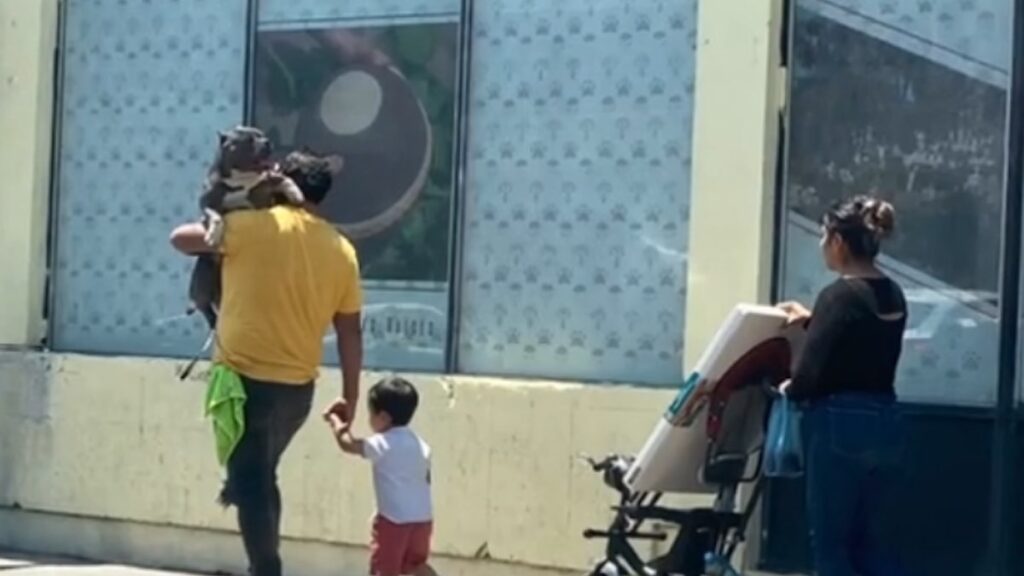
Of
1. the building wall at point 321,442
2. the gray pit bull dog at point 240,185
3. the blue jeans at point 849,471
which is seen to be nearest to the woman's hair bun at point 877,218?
the blue jeans at point 849,471

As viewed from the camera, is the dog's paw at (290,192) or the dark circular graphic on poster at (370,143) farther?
the dark circular graphic on poster at (370,143)

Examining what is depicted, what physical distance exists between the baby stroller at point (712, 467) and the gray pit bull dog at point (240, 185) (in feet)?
5.12

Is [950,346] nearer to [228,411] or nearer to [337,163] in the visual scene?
[228,411]

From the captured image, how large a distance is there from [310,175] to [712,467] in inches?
71.1

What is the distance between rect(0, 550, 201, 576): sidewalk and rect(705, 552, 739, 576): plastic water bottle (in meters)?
3.49

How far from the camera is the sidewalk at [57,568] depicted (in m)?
10.1

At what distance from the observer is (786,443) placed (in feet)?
24.2

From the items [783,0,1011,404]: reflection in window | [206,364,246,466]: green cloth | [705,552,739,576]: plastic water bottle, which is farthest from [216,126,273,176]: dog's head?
[783,0,1011,404]: reflection in window

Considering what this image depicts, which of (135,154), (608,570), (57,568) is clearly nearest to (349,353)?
(608,570)

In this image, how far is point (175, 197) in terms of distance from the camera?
10.6 meters

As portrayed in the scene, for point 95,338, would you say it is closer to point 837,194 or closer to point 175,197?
point 175,197

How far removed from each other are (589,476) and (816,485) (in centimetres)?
179

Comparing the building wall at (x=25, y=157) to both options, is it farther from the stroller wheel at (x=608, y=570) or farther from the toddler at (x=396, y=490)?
the stroller wheel at (x=608, y=570)

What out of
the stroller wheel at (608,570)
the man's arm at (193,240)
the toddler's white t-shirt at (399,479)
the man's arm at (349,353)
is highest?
the man's arm at (193,240)
